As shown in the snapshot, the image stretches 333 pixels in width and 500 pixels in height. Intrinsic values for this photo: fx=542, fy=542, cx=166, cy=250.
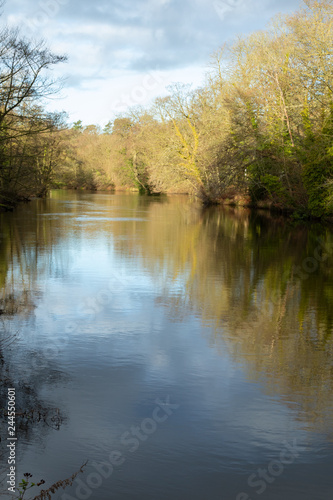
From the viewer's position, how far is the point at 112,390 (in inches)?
252

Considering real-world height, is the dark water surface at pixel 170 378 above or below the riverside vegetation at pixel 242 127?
below

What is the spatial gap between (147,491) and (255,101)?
35.6 metres

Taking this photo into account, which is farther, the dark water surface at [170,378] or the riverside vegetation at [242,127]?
the riverside vegetation at [242,127]

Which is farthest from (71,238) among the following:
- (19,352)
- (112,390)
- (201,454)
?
(201,454)

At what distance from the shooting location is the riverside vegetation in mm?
25109

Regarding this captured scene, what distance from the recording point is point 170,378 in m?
6.84

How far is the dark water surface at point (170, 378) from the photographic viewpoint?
477cm

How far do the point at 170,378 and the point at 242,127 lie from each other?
1272 inches

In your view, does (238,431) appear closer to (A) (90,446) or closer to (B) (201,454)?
(B) (201,454)

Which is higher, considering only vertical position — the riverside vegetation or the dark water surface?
the riverside vegetation

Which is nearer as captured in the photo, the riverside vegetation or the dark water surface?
the dark water surface

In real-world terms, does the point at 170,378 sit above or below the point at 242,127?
below

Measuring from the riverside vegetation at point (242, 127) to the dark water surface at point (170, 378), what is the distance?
40.2ft

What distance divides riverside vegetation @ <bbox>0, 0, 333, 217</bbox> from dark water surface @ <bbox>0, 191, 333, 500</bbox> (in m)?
12.3
